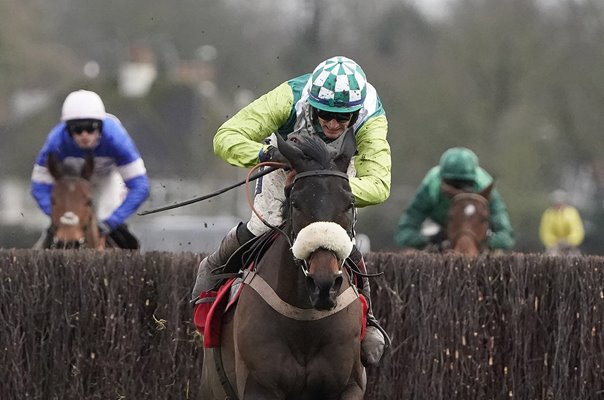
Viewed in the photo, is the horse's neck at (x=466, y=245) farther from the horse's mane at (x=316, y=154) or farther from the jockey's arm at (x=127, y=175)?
the horse's mane at (x=316, y=154)

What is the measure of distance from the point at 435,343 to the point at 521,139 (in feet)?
98.6

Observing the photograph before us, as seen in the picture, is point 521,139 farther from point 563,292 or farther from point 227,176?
point 563,292

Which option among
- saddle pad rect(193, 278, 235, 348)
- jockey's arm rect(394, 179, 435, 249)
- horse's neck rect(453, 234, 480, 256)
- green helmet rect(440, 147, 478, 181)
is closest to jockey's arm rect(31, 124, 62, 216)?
horse's neck rect(453, 234, 480, 256)

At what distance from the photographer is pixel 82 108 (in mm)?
10703

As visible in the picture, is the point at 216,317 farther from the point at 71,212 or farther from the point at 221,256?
the point at 71,212

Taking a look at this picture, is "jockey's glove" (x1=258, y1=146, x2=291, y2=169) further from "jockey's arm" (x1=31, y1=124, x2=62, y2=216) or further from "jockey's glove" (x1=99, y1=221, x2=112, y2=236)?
"jockey's arm" (x1=31, y1=124, x2=62, y2=216)

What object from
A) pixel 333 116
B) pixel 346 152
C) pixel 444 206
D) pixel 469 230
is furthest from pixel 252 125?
pixel 444 206

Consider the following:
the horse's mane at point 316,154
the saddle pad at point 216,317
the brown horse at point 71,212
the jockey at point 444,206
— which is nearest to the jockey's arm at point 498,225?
the jockey at point 444,206

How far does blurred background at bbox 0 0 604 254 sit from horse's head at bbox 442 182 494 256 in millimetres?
15873

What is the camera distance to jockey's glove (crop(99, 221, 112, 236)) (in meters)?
10.8

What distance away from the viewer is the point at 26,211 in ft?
94.0

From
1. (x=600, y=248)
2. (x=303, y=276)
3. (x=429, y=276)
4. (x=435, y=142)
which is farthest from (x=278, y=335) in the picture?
(x=435, y=142)

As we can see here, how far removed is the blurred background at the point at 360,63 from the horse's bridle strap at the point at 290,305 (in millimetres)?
20793

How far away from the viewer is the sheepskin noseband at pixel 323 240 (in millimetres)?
5406
